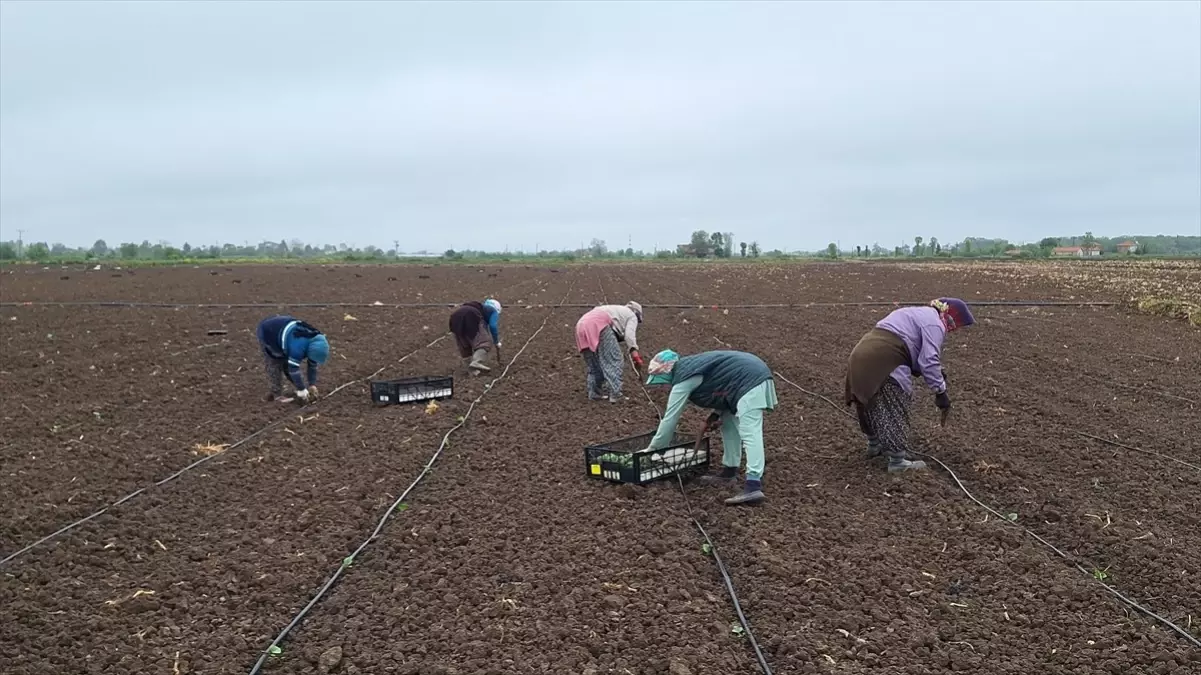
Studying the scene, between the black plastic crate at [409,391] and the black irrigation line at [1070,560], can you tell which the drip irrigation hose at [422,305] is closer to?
the black plastic crate at [409,391]

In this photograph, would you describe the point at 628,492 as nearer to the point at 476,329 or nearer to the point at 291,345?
the point at 291,345

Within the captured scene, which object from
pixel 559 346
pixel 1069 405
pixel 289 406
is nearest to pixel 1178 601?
pixel 1069 405

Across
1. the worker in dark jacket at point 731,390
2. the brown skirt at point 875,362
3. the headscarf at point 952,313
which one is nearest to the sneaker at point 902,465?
the brown skirt at point 875,362

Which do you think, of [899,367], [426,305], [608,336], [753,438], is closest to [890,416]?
[899,367]

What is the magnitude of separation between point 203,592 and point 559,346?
9.99 metres

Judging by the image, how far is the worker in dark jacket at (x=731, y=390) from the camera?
594 centimetres

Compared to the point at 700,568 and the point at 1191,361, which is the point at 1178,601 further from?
the point at 1191,361

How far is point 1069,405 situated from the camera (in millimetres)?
9258

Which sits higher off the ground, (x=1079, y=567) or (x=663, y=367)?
(x=663, y=367)

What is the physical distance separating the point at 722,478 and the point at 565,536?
5.68 ft

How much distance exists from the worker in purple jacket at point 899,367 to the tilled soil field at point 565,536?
1.33 feet

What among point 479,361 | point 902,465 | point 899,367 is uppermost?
point 899,367

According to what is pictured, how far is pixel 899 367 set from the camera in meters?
6.47

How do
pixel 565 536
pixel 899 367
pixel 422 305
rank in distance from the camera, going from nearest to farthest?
1. pixel 565 536
2. pixel 899 367
3. pixel 422 305
